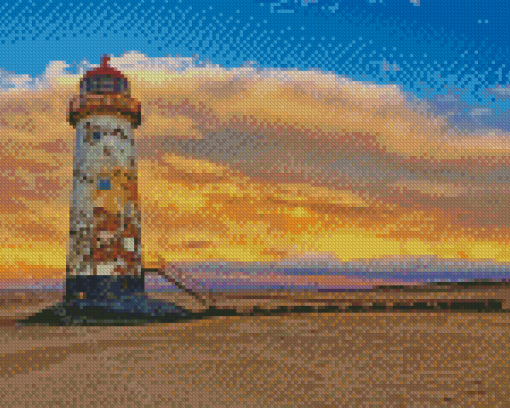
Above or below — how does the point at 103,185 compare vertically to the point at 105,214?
above

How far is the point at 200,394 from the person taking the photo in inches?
354

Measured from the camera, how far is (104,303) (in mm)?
20656

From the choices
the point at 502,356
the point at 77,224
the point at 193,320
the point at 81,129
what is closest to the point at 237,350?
the point at 502,356

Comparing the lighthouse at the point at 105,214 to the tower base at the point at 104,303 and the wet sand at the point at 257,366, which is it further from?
the wet sand at the point at 257,366

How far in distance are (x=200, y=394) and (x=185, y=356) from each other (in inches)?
163

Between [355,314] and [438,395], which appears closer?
[438,395]

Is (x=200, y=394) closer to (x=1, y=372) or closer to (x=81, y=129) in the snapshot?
(x=1, y=372)

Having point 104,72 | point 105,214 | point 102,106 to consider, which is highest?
point 104,72

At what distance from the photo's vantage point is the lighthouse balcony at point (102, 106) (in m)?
22.0

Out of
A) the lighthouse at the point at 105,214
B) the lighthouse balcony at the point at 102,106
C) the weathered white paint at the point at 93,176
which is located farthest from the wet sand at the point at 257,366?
the lighthouse balcony at the point at 102,106

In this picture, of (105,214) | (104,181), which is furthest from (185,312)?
(104,181)

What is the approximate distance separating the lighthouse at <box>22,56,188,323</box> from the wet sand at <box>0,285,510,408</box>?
1.57 meters

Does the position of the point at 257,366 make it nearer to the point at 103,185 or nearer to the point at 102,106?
the point at 103,185

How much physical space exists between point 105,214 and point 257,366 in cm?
1233
